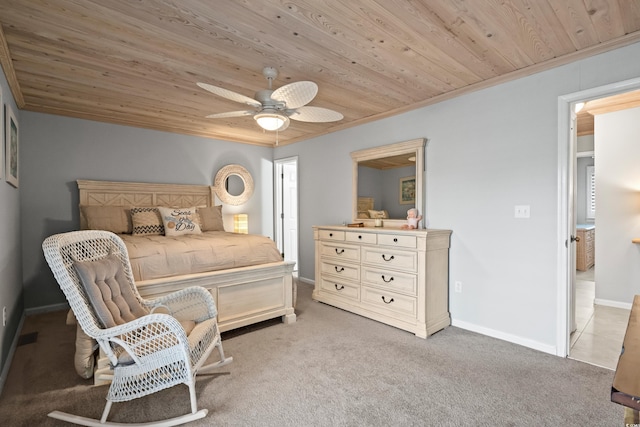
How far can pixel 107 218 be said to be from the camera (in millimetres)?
3725

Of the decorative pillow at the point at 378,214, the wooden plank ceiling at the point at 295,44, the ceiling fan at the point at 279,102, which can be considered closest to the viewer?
the wooden plank ceiling at the point at 295,44

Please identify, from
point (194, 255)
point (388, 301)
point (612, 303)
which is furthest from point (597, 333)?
point (194, 255)

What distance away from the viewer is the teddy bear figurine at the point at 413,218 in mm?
3446

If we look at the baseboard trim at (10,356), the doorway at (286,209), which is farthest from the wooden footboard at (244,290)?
the doorway at (286,209)

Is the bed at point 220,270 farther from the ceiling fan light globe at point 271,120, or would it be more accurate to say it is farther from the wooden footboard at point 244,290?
the ceiling fan light globe at point 271,120

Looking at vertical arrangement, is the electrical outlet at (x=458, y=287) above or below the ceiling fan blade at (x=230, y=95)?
below

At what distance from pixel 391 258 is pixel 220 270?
1.67 metres

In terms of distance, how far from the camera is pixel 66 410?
1.88 m

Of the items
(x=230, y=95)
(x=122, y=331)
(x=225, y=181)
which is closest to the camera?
(x=122, y=331)

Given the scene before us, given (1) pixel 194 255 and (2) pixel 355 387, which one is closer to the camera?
(2) pixel 355 387

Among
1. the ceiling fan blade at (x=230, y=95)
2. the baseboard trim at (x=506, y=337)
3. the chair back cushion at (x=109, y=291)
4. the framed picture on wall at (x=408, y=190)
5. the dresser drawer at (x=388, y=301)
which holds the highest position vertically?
the ceiling fan blade at (x=230, y=95)

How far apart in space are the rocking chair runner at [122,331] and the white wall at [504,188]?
2.46 metres

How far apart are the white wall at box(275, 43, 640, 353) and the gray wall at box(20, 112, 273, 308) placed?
3.22m

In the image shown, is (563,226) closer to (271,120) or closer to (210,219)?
(271,120)
